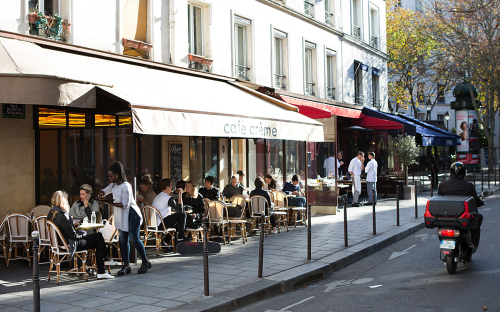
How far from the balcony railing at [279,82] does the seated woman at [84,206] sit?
29.7 ft

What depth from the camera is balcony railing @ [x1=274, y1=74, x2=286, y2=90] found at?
16328mm

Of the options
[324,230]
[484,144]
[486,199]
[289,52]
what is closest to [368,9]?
[289,52]

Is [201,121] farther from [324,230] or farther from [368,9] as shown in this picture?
[368,9]

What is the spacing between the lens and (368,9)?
915 inches

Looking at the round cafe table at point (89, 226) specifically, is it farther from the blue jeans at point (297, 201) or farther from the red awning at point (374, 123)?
the red awning at point (374, 123)

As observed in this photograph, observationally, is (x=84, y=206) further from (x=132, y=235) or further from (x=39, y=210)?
(x=132, y=235)

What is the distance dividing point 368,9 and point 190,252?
18.8 metres

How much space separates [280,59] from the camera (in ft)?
55.1

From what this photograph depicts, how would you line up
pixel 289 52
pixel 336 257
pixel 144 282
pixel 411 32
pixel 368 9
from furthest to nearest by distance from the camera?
Result: pixel 411 32 < pixel 368 9 < pixel 289 52 < pixel 336 257 < pixel 144 282

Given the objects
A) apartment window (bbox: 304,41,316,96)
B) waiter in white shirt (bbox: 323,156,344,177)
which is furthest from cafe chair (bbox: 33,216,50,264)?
apartment window (bbox: 304,41,316,96)

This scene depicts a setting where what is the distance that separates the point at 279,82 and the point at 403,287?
11.1 m

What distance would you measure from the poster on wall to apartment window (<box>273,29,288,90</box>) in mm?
18598

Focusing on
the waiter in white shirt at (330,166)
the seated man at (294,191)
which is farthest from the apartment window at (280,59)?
the seated man at (294,191)

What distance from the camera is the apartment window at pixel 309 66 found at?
18406 mm
